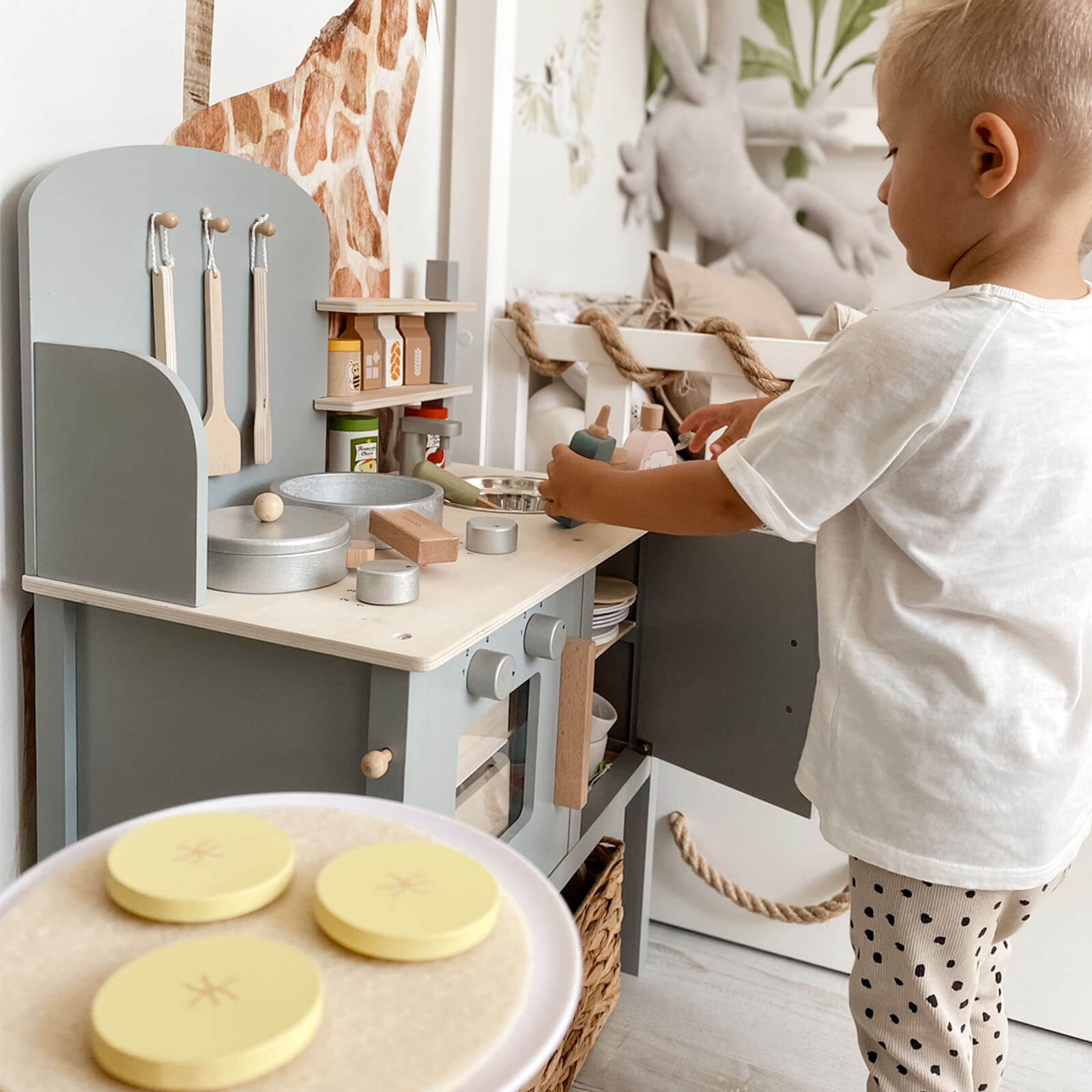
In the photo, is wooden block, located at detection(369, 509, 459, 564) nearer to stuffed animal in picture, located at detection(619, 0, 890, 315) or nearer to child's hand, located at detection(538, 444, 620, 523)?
child's hand, located at detection(538, 444, 620, 523)

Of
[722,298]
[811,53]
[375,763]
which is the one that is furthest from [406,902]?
[811,53]

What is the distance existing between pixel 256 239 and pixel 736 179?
65.9 inches

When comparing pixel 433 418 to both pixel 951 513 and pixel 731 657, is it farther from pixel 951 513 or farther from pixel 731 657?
pixel 951 513

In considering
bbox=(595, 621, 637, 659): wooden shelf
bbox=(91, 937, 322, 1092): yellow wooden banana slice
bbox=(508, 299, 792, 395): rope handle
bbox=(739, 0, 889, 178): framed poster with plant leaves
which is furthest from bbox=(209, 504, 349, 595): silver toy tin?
bbox=(739, 0, 889, 178): framed poster with plant leaves

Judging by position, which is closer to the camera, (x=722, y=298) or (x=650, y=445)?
(x=650, y=445)

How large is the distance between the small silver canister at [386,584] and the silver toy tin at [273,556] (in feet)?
0.15

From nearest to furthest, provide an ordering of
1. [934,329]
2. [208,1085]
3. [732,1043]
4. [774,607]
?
[208,1085], [934,329], [774,607], [732,1043]

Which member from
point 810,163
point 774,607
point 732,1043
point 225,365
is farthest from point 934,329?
point 810,163

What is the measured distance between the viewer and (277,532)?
0.95 meters

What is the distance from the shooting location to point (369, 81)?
4.53ft

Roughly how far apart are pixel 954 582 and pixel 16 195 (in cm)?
82

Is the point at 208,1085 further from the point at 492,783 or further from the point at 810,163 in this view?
the point at 810,163

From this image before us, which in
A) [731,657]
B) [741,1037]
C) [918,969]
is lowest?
[741,1037]

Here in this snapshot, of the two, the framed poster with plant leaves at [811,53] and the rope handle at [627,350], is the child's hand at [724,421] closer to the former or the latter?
the rope handle at [627,350]
